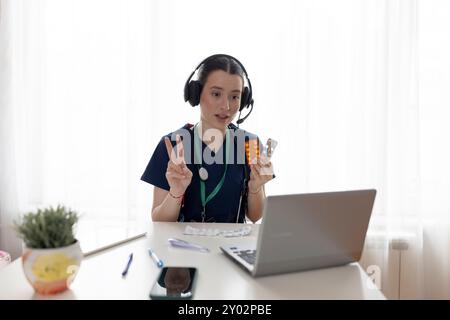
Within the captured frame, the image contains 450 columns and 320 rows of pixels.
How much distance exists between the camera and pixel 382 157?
1.98 metres

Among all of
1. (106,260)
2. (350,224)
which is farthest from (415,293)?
(106,260)

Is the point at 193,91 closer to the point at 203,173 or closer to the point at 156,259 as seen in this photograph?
the point at 203,173

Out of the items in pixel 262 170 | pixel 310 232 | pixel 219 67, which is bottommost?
pixel 310 232

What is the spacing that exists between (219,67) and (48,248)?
3.04 ft

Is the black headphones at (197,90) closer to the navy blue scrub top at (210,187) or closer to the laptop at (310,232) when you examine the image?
the navy blue scrub top at (210,187)

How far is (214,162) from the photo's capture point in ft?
5.09

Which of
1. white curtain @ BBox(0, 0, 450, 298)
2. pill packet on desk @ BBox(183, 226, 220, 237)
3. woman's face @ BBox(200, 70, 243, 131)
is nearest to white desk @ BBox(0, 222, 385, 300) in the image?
pill packet on desk @ BBox(183, 226, 220, 237)

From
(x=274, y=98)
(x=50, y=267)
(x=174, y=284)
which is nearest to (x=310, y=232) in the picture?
(x=174, y=284)

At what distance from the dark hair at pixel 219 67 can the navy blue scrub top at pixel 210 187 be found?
0.90ft

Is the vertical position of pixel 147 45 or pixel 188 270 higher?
pixel 147 45

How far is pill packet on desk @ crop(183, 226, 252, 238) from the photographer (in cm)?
116
